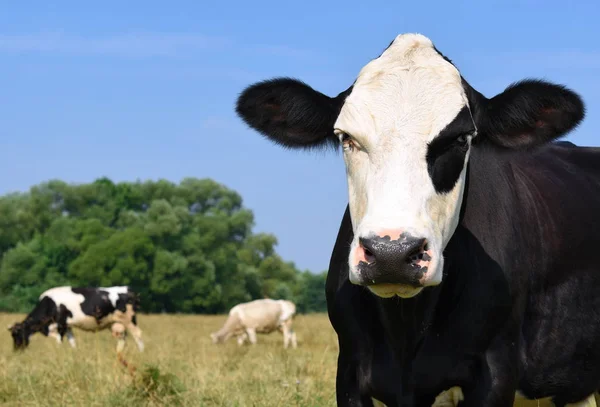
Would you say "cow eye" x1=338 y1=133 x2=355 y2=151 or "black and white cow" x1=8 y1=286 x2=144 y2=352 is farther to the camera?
"black and white cow" x1=8 y1=286 x2=144 y2=352

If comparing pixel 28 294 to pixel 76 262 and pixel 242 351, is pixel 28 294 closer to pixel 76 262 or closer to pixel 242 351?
pixel 76 262

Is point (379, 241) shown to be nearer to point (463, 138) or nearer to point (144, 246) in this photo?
point (463, 138)

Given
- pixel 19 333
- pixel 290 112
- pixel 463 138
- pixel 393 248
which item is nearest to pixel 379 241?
pixel 393 248

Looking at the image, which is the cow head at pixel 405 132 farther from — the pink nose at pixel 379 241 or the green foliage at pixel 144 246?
the green foliage at pixel 144 246

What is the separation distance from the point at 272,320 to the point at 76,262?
40550 millimetres

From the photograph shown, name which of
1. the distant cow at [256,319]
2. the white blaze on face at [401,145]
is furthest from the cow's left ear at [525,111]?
the distant cow at [256,319]

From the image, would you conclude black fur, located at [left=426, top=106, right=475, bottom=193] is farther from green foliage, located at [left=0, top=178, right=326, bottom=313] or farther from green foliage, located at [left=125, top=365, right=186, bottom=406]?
green foliage, located at [left=0, top=178, right=326, bottom=313]

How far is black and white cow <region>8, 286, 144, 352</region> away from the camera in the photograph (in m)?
25.8

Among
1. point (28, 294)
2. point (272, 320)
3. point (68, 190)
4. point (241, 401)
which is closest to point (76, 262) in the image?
point (28, 294)

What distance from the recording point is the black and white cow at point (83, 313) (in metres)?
25.8

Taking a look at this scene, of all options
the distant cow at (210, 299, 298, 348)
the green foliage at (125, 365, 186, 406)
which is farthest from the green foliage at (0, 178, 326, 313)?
the green foliage at (125, 365, 186, 406)

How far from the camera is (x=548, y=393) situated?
4.84 meters

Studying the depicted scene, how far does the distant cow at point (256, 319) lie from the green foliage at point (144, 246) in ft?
120

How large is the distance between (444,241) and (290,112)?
43.1 inches
